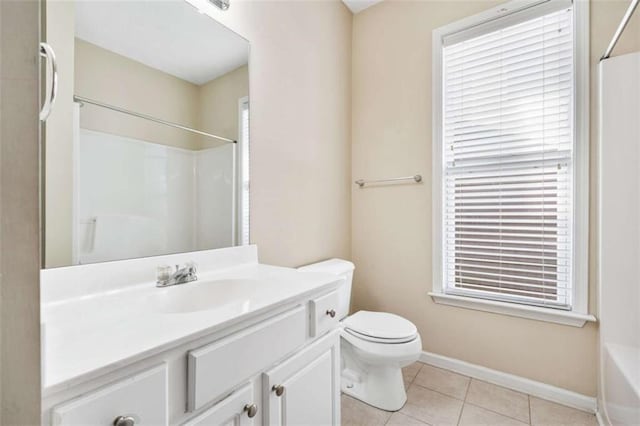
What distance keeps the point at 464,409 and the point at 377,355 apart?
0.59m

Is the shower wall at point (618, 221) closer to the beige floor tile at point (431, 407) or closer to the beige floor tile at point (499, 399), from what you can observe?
the beige floor tile at point (499, 399)

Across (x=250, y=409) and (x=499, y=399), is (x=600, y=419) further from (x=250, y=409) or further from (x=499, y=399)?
(x=250, y=409)

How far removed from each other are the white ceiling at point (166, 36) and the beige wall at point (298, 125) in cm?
8

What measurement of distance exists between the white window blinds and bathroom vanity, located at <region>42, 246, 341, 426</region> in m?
1.19

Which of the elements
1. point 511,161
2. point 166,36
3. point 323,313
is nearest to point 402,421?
point 323,313

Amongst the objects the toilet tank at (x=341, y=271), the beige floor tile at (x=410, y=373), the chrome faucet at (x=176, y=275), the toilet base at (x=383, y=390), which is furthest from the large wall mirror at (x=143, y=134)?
the beige floor tile at (x=410, y=373)

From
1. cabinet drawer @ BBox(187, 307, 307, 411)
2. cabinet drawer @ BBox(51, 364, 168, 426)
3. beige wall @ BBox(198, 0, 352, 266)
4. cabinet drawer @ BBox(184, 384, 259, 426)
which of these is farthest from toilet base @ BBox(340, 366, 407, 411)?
cabinet drawer @ BBox(51, 364, 168, 426)

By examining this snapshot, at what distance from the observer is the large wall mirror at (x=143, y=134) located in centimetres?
89

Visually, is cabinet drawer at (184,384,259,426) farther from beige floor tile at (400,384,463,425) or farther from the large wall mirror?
beige floor tile at (400,384,463,425)

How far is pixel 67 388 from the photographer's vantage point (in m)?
0.45

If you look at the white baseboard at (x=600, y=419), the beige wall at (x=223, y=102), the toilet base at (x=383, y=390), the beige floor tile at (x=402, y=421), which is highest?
the beige wall at (x=223, y=102)

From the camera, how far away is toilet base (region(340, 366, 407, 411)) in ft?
5.05

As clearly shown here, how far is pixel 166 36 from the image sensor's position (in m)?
1.15

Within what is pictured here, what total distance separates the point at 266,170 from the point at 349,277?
0.87m
